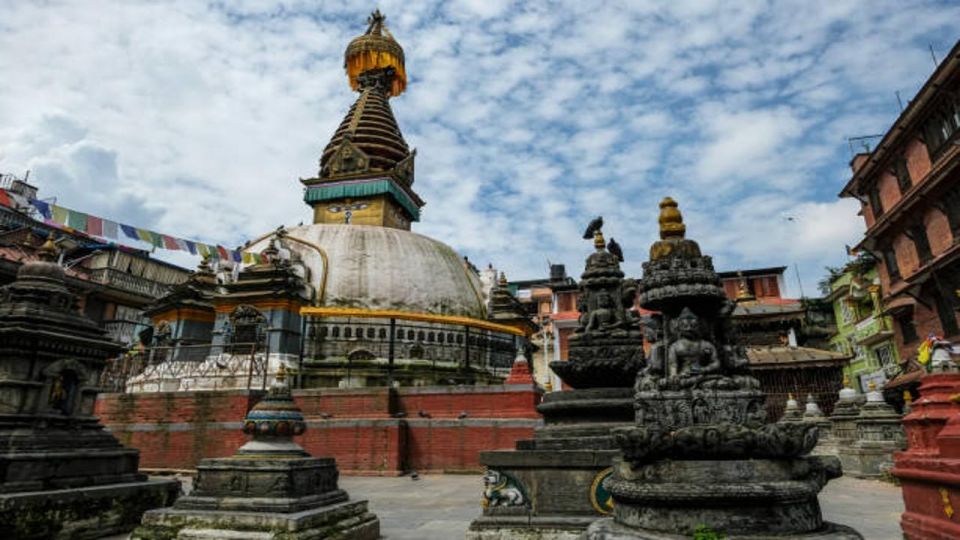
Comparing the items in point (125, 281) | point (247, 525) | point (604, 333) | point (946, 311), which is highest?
point (125, 281)

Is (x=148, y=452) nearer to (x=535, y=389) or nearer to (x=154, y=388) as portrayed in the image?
(x=154, y=388)

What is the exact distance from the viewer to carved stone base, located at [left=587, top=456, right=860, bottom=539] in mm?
3475

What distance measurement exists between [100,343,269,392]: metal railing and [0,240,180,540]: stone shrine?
24.4ft

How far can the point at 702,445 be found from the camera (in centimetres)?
370

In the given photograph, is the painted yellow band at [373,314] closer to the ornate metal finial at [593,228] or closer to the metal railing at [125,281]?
the ornate metal finial at [593,228]

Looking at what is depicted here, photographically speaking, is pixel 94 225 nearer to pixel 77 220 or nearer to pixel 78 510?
pixel 77 220

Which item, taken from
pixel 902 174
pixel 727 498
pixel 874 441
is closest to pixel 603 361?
pixel 727 498

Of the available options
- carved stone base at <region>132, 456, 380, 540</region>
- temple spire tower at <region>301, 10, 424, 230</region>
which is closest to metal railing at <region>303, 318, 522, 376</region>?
temple spire tower at <region>301, 10, 424, 230</region>

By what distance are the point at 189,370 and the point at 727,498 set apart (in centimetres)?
1777

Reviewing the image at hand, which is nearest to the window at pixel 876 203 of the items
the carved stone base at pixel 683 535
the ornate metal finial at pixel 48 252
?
the carved stone base at pixel 683 535

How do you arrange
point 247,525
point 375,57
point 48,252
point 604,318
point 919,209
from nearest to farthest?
point 247,525, point 604,318, point 48,252, point 919,209, point 375,57

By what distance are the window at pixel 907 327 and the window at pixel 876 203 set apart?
14.5 ft

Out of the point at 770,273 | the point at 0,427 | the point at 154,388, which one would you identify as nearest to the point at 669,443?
the point at 0,427

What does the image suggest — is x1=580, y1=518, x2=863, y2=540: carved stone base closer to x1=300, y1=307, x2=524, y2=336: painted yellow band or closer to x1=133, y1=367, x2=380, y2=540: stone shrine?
x1=133, y1=367, x2=380, y2=540: stone shrine
